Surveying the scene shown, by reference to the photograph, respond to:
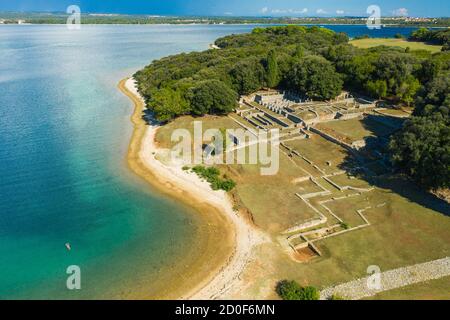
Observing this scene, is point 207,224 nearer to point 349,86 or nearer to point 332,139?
point 332,139

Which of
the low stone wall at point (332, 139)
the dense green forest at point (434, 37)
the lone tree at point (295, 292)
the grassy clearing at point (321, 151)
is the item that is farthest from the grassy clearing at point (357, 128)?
the dense green forest at point (434, 37)

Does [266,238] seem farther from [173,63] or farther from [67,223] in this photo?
[173,63]

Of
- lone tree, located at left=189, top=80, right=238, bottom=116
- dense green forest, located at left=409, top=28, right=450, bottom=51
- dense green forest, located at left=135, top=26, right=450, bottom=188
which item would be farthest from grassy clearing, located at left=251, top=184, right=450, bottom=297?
dense green forest, located at left=409, top=28, right=450, bottom=51

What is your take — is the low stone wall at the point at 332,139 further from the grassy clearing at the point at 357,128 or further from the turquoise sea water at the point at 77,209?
the turquoise sea water at the point at 77,209

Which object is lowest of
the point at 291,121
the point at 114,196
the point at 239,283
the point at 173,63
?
the point at 239,283

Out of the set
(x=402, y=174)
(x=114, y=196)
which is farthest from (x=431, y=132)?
(x=114, y=196)

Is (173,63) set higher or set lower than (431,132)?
higher

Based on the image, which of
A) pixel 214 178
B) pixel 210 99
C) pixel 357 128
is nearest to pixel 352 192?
pixel 214 178
